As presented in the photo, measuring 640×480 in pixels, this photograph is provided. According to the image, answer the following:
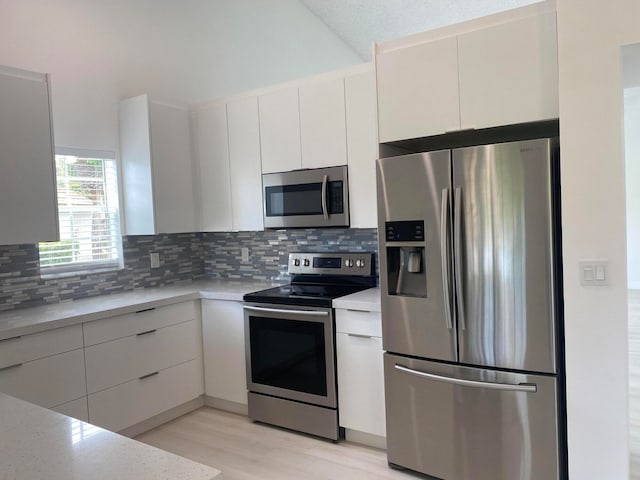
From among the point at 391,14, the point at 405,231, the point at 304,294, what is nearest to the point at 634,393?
the point at 405,231

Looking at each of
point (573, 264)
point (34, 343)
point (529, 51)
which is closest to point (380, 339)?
point (573, 264)

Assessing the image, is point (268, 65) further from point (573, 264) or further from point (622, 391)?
point (622, 391)

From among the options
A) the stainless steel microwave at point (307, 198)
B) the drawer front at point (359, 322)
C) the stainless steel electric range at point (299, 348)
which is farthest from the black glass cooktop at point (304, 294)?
the stainless steel microwave at point (307, 198)

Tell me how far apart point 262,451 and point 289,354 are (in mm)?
585

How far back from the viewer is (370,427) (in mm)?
2850

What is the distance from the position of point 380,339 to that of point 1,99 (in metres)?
2.38

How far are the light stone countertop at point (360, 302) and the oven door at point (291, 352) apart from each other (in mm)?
91

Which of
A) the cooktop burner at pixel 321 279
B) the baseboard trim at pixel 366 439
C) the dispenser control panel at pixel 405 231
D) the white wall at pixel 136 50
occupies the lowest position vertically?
the baseboard trim at pixel 366 439

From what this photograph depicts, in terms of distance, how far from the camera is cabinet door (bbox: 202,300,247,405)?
3.38m

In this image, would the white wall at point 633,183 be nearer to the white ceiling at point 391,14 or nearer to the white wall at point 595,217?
the white ceiling at point 391,14

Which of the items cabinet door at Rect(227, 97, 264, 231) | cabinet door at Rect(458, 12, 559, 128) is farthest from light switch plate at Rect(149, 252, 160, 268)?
cabinet door at Rect(458, 12, 559, 128)

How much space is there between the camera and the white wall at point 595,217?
1.91 metres

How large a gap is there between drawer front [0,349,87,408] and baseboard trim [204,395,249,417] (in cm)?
102

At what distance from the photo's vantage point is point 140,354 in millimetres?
3141
